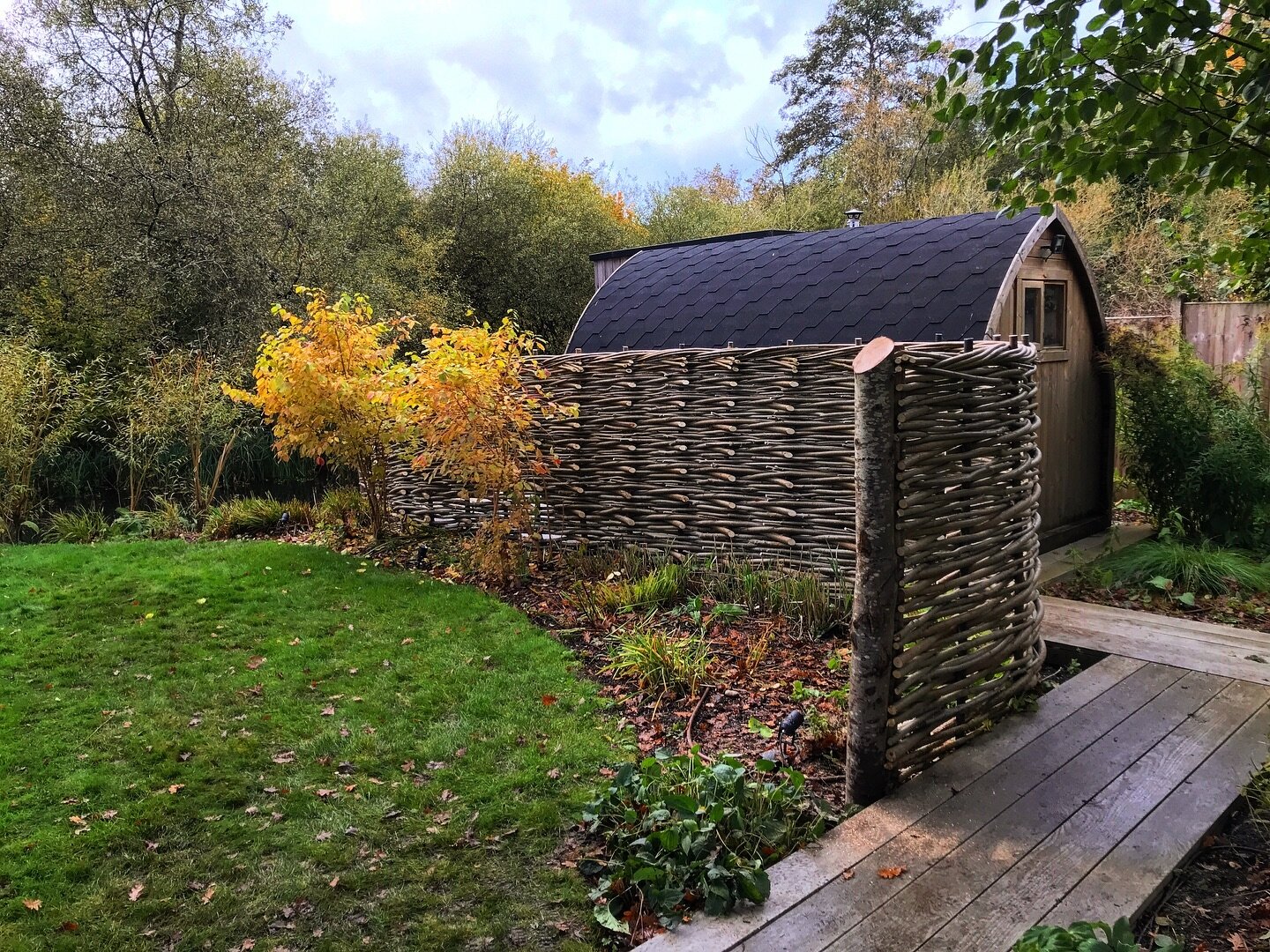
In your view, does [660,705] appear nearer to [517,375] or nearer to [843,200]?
[517,375]

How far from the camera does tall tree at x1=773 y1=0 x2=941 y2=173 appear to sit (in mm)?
21516

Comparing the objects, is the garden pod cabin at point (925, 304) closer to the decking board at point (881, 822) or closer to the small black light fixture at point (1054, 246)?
the small black light fixture at point (1054, 246)

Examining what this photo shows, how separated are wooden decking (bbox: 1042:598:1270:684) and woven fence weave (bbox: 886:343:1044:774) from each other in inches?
43.1

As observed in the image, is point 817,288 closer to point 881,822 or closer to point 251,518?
point 881,822

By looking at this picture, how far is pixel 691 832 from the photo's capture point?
2762mm

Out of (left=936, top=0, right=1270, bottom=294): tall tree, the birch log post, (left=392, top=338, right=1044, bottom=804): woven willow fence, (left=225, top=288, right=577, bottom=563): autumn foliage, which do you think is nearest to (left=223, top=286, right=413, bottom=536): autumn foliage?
(left=225, top=288, right=577, bottom=563): autumn foliage

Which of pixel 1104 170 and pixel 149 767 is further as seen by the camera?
pixel 149 767

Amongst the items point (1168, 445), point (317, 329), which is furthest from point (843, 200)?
point (317, 329)

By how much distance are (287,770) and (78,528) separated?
22.6 feet

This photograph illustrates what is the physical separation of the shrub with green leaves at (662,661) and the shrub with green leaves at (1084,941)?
2.28 metres

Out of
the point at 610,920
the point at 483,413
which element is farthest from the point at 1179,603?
the point at 483,413

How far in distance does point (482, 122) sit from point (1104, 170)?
19.9 meters

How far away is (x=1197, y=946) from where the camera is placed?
233cm

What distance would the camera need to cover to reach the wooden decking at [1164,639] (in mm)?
→ 4273
